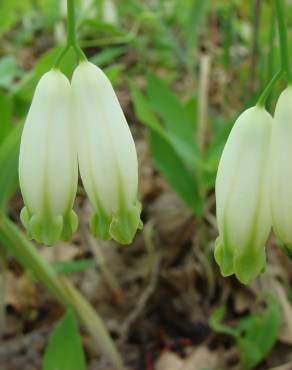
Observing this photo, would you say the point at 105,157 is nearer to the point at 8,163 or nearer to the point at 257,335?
the point at 8,163

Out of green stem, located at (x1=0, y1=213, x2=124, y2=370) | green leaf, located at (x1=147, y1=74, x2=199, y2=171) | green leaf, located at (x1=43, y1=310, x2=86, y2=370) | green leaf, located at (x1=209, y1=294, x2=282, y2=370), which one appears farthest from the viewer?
green leaf, located at (x1=147, y1=74, x2=199, y2=171)

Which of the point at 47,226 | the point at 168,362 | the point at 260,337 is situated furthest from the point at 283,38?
the point at 168,362

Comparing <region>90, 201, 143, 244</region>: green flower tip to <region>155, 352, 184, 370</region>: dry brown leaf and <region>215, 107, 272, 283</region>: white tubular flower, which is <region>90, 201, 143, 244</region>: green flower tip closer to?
<region>215, 107, 272, 283</region>: white tubular flower

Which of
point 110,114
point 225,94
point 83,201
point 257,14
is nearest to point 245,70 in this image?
point 225,94

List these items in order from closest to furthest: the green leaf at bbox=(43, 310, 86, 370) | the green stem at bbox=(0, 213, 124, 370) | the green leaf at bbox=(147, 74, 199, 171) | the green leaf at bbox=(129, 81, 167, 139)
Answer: the green leaf at bbox=(43, 310, 86, 370)
the green stem at bbox=(0, 213, 124, 370)
the green leaf at bbox=(129, 81, 167, 139)
the green leaf at bbox=(147, 74, 199, 171)

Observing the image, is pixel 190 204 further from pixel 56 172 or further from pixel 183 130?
pixel 56 172

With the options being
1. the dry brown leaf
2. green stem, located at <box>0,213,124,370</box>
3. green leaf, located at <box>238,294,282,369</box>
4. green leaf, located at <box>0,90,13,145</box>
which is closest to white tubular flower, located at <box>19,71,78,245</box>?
green stem, located at <box>0,213,124,370</box>
